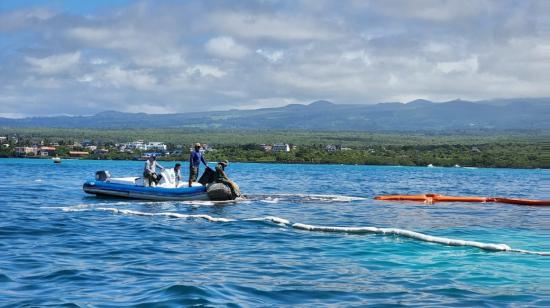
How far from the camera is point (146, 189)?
30875 mm

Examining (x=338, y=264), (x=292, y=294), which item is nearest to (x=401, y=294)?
(x=292, y=294)

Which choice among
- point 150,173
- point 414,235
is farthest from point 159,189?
point 414,235

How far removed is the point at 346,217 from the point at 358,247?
→ 794 cm

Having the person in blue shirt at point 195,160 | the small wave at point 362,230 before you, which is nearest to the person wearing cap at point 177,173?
the person in blue shirt at point 195,160

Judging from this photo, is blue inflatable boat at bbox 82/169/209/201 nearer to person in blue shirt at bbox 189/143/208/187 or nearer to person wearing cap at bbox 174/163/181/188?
person wearing cap at bbox 174/163/181/188

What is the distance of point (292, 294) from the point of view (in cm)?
1138

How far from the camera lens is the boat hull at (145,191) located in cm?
2986

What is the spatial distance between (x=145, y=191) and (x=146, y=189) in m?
0.10

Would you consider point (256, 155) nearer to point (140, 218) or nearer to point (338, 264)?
point (140, 218)

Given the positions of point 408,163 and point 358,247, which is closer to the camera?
point 358,247

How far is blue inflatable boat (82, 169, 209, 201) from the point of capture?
30.0 metres

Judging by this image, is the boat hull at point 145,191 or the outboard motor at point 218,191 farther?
the boat hull at point 145,191

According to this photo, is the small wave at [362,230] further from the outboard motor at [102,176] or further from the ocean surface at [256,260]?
the outboard motor at [102,176]

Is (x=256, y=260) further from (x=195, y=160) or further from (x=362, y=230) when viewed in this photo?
(x=195, y=160)
